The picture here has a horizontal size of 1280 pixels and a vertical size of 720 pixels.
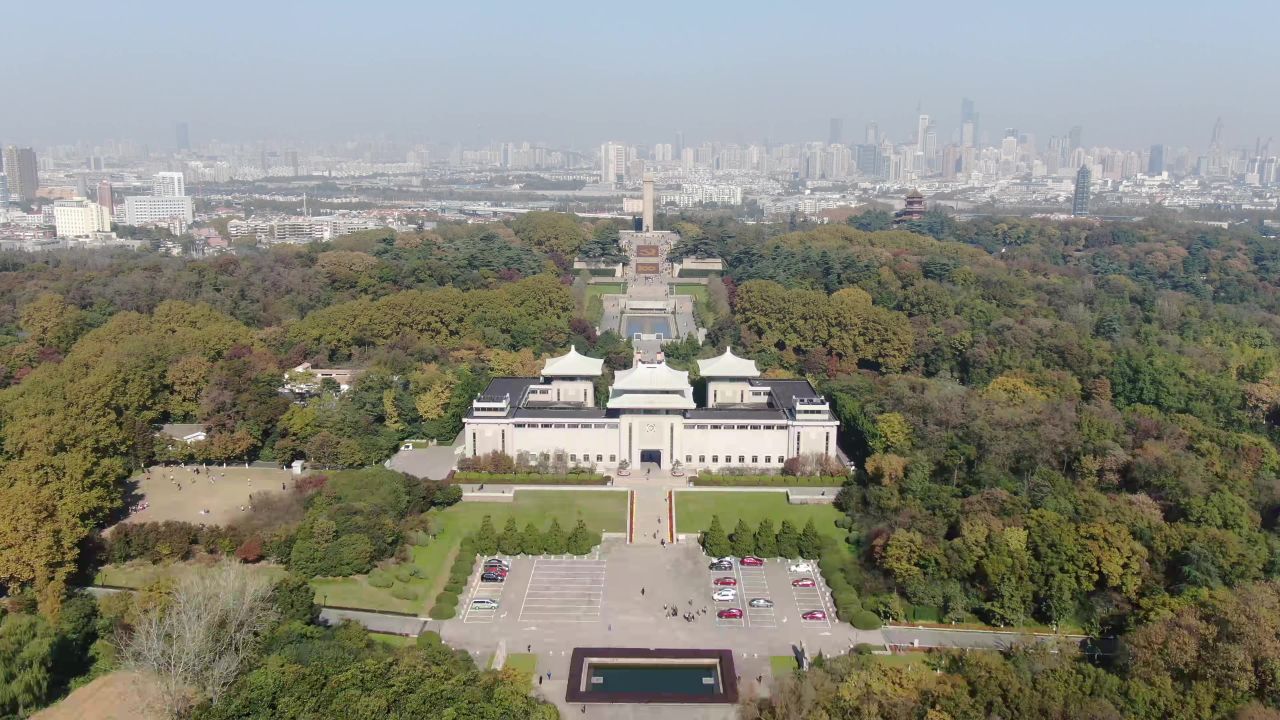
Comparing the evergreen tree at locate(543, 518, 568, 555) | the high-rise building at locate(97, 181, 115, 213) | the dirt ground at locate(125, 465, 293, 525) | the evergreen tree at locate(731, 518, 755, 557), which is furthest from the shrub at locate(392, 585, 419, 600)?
the high-rise building at locate(97, 181, 115, 213)

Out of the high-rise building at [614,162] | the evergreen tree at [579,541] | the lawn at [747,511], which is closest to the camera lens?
the evergreen tree at [579,541]

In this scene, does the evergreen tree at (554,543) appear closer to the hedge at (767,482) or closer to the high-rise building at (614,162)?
the hedge at (767,482)

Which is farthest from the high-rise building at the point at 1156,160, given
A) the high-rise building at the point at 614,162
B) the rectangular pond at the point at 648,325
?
the rectangular pond at the point at 648,325

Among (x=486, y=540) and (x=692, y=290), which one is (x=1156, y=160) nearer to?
(x=692, y=290)

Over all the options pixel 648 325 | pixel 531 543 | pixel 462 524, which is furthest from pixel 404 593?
pixel 648 325

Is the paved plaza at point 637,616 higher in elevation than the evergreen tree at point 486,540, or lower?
lower

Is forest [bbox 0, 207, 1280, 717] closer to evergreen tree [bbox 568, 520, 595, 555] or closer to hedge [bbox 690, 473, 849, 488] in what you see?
hedge [bbox 690, 473, 849, 488]
